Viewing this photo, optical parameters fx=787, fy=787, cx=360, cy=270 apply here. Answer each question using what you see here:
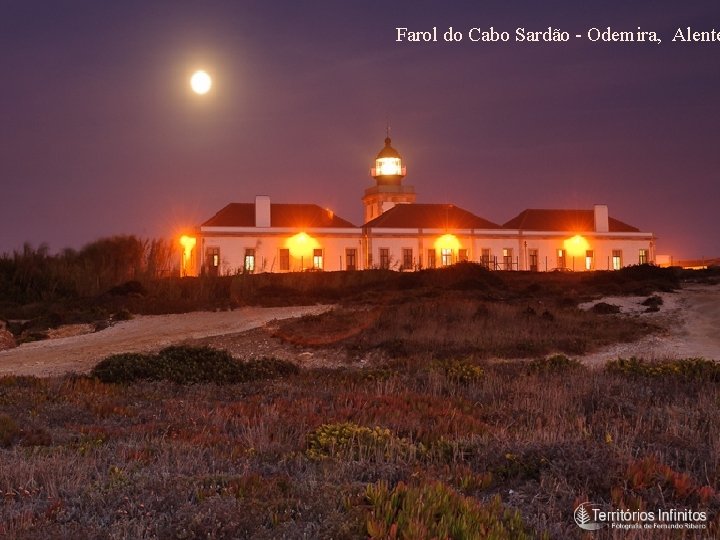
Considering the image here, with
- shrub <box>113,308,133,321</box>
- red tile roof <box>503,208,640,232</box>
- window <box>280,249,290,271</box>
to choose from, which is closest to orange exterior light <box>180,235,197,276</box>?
window <box>280,249,290,271</box>

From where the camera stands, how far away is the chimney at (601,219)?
172 ft

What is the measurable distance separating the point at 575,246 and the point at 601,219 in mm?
3265

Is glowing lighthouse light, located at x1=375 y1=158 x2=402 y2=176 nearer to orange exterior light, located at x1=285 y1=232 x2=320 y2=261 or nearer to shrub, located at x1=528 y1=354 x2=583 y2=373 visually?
orange exterior light, located at x1=285 y1=232 x2=320 y2=261

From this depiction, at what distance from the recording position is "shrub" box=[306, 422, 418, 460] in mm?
6387

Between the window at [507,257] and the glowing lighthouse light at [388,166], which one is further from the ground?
the glowing lighthouse light at [388,166]

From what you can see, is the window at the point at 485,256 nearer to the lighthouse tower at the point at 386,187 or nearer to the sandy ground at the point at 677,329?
the lighthouse tower at the point at 386,187

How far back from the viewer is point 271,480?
5328mm

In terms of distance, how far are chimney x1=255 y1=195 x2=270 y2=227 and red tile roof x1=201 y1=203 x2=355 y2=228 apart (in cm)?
35

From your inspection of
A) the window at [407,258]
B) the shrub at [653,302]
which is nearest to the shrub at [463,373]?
the shrub at [653,302]

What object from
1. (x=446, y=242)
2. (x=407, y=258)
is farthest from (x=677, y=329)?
(x=446, y=242)

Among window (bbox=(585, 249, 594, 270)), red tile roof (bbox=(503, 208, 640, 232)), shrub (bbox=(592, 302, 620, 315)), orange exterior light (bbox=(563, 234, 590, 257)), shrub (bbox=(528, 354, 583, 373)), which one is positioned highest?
red tile roof (bbox=(503, 208, 640, 232))

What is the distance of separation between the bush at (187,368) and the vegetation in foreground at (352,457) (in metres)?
1.13

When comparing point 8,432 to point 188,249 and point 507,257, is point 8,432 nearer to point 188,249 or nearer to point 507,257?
point 188,249

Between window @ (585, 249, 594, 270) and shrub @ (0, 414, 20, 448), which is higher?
window @ (585, 249, 594, 270)
